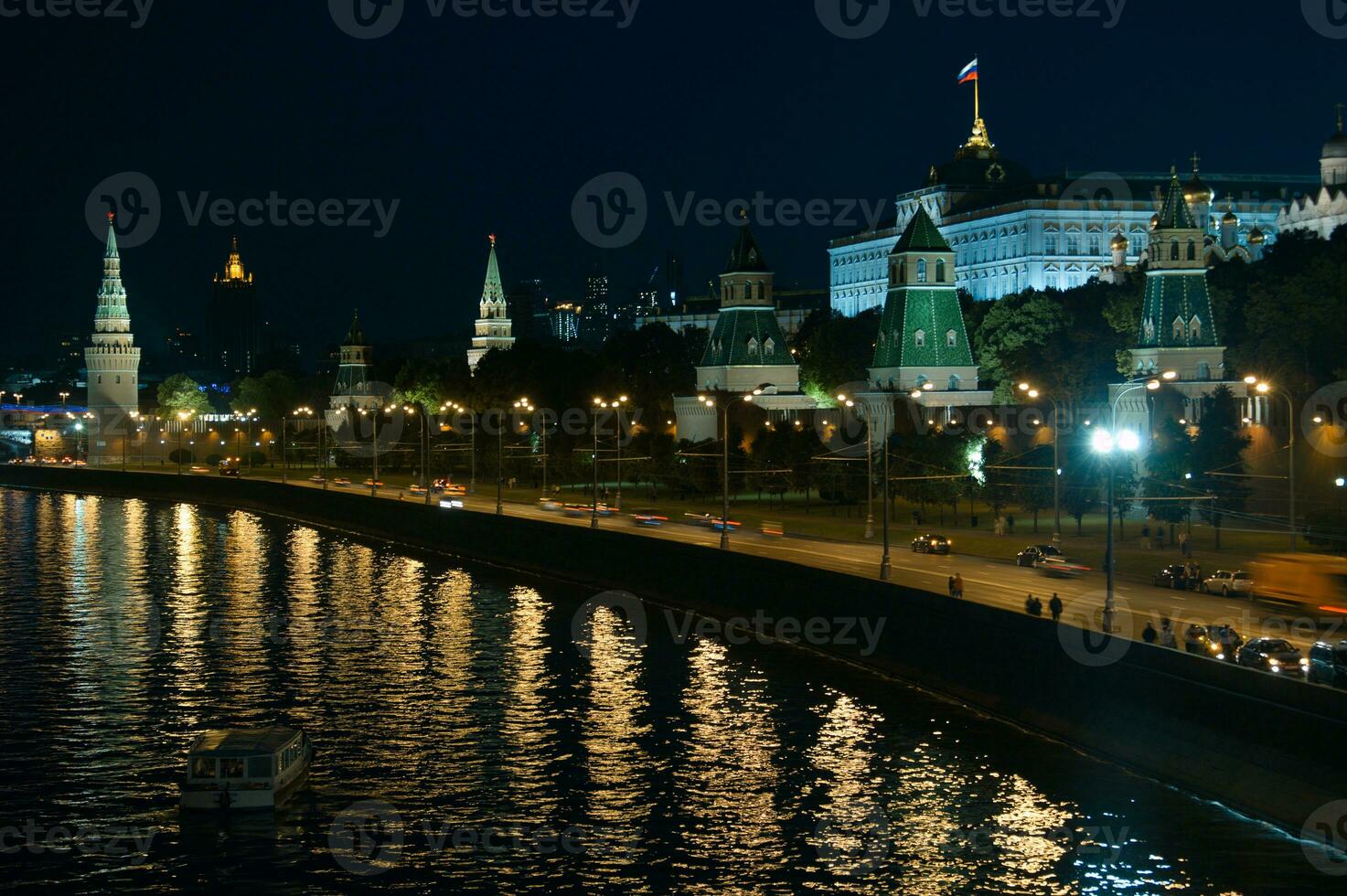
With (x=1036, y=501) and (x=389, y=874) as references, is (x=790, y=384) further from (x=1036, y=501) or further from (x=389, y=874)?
(x=389, y=874)

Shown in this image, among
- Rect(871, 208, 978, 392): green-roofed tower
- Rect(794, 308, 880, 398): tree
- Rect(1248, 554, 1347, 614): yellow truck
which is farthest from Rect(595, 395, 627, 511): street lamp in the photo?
Rect(1248, 554, 1347, 614): yellow truck

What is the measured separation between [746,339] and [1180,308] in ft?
119

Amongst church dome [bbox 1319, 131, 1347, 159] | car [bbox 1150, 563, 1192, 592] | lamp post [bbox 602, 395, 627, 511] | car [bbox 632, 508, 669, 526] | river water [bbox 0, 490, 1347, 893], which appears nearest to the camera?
river water [bbox 0, 490, 1347, 893]

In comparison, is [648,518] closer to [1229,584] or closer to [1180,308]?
[1180,308]

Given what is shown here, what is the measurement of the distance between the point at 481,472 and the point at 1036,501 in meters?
66.7

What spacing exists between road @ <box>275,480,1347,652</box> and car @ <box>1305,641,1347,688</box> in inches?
131

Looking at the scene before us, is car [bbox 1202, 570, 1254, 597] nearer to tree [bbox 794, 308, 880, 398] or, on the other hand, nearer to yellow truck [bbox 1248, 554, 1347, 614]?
yellow truck [bbox 1248, 554, 1347, 614]

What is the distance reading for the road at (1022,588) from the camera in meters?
44.8

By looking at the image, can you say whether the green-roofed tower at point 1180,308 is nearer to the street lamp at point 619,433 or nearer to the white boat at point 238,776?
the street lamp at point 619,433

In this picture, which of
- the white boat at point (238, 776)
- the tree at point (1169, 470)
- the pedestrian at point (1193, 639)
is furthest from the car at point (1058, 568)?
the white boat at point (238, 776)

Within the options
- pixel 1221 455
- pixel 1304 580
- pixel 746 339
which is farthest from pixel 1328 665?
pixel 746 339

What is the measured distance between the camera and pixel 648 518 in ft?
276

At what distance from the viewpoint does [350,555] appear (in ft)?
285

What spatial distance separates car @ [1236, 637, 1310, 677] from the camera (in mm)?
37938
